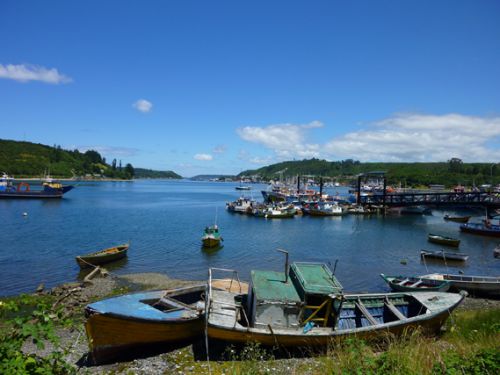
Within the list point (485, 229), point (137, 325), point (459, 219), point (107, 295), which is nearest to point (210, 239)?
point (107, 295)

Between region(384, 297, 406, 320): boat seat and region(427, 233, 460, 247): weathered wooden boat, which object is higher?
region(384, 297, 406, 320): boat seat

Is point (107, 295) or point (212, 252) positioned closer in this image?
point (107, 295)

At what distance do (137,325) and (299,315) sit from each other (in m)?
6.28

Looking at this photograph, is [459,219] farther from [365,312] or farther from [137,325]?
[137,325]

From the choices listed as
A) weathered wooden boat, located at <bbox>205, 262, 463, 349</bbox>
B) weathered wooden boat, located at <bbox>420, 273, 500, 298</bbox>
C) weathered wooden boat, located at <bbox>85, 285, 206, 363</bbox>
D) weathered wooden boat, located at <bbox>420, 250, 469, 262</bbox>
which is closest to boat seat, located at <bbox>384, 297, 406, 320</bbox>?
weathered wooden boat, located at <bbox>205, 262, 463, 349</bbox>

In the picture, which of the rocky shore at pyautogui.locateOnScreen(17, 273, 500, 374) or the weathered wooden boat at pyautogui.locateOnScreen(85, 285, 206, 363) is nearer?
the weathered wooden boat at pyautogui.locateOnScreen(85, 285, 206, 363)

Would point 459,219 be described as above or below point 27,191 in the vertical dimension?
below

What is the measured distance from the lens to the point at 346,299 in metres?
15.8

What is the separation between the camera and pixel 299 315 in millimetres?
13055

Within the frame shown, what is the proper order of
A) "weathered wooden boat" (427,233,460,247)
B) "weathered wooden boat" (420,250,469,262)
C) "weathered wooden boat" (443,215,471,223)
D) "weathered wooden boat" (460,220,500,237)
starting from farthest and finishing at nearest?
Answer: "weathered wooden boat" (443,215,471,223) → "weathered wooden boat" (460,220,500,237) → "weathered wooden boat" (427,233,460,247) → "weathered wooden boat" (420,250,469,262)

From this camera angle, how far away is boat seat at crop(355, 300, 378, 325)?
1436 centimetres

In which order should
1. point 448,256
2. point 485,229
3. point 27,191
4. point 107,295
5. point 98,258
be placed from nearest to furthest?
point 107,295, point 98,258, point 448,256, point 485,229, point 27,191

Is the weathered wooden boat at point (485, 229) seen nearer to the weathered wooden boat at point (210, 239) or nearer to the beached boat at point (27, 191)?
the weathered wooden boat at point (210, 239)

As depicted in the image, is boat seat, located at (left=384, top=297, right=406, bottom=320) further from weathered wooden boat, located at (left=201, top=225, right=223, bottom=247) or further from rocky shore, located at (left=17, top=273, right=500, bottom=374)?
weathered wooden boat, located at (left=201, top=225, right=223, bottom=247)
